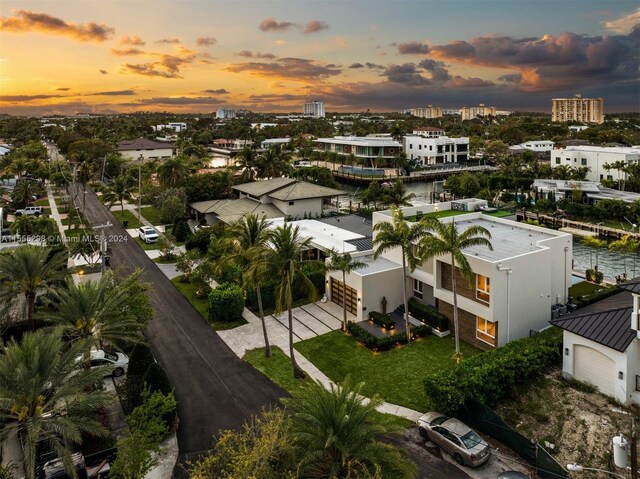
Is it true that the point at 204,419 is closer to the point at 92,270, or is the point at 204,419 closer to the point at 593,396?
the point at 593,396

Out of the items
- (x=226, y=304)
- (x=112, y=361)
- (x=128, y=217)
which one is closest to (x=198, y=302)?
(x=226, y=304)

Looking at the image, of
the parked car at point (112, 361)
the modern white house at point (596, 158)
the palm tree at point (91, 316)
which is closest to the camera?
the palm tree at point (91, 316)

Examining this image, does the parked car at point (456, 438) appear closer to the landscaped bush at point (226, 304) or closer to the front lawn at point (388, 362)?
the front lawn at point (388, 362)

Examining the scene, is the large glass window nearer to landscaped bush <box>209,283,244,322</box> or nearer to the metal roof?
the metal roof

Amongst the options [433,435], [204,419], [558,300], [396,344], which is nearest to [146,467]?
[204,419]

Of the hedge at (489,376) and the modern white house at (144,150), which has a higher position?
the modern white house at (144,150)

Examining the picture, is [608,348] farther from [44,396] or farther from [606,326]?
[44,396]

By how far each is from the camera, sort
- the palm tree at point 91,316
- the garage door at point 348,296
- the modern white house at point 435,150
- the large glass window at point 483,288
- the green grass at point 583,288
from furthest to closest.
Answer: the modern white house at point 435,150, the green grass at point 583,288, the garage door at point 348,296, the large glass window at point 483,288, the palm tree at point 91,316

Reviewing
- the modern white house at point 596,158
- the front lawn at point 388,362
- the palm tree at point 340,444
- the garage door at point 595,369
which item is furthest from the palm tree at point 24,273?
the modern white house at point 596,158

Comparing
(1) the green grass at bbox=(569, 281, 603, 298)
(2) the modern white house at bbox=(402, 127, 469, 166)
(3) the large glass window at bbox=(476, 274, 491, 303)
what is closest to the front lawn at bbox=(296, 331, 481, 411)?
(3) the large glass window at bbox=(476, 274, 491, 303)
